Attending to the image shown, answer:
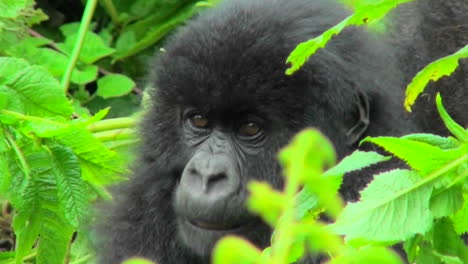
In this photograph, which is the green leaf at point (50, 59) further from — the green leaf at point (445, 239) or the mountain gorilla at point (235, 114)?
the green leaf at point (445, 239)

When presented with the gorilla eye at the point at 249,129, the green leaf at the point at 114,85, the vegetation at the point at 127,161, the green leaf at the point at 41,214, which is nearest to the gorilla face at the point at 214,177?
the gorilla eye at the point at 249,129

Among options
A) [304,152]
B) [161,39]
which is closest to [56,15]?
[161,39]

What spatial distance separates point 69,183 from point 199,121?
1.44ft

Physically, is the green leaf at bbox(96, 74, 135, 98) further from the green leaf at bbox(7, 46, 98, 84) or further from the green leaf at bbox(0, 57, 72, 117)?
the green leaf at bbox(0, 57, 72, 117)

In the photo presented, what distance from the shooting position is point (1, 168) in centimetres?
238

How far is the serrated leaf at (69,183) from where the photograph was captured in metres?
2.38

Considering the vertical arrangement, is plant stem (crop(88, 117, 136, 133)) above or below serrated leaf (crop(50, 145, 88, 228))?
below

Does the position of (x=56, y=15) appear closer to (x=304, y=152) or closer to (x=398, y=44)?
(x=398, y=44)

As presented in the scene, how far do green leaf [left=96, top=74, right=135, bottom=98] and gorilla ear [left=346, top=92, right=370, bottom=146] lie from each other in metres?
1.70

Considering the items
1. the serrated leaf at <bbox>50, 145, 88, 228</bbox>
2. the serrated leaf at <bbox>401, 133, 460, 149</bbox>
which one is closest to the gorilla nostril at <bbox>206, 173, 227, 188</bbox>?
the serrated leaf at <bbox>50, 145, 88, 228</bbox>

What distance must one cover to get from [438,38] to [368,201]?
203 cm

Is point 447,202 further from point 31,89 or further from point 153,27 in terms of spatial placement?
point 153,27

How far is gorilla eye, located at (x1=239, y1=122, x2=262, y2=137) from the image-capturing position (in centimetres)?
260

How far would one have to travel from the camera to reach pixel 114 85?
165 inches
